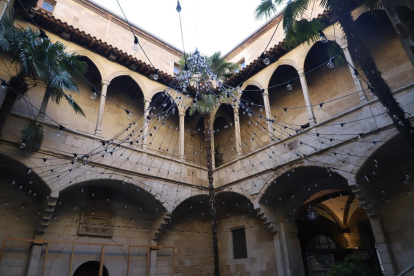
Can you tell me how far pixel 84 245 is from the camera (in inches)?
353

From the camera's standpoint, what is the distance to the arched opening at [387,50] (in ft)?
28.4

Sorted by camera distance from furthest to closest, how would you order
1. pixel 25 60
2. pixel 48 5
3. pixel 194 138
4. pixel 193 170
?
pixel 194 138 → pixel 48 5 → pixel 193 170 → pixel 25 60

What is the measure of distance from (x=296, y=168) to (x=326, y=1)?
15.1 feet

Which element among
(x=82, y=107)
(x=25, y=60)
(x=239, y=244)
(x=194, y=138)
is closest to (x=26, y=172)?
(x=25, y=60)

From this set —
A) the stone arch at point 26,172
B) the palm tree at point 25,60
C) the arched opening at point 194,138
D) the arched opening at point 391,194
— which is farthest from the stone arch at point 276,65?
the stone arch at point 26,172

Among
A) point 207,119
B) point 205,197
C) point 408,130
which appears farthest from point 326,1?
point 205,197

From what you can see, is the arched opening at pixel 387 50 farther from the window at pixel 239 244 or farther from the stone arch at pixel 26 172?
the stone arch at pixel 26 172

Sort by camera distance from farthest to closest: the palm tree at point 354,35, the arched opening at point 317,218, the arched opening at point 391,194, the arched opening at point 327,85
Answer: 1. the arched opening at point 327,85
2. the arched opening at point 317,218
3. the arched opening at point 391,194
4. the palm tree at point 354,35

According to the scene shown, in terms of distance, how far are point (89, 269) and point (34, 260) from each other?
1835 mm

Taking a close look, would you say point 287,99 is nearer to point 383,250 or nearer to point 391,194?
point 391,194

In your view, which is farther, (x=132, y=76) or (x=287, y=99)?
(x=287, y=99)

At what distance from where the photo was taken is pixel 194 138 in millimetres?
13594

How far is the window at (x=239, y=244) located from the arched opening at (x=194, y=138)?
3.35 meters

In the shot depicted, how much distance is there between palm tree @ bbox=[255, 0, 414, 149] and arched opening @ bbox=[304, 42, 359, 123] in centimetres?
279
